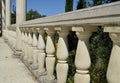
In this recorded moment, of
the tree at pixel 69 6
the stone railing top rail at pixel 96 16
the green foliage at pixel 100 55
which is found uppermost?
the tree at pixel 69 6

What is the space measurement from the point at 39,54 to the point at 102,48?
36.3 inches

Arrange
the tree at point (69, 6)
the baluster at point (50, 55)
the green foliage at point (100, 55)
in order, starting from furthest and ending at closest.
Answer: the tree at point (69, 6), the green foliage at point (100, 55), the baluster at point (50, 55)

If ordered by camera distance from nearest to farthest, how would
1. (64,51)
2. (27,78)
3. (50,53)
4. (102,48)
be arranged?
1. (64,51)
2. (50,53)
3. (102,48)
4. (27,78)

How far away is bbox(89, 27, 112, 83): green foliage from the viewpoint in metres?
3.41

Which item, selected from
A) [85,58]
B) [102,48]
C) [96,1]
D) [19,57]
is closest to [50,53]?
[102,48]

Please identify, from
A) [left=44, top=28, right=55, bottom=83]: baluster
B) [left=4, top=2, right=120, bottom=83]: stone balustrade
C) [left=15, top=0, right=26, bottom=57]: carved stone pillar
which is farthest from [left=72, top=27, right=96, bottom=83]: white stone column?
[left=15, top=0, right=26, bottom=57]: carved stone pillar

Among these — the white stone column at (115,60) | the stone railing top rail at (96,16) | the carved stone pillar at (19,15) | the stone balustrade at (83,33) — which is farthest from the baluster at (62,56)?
the carved stone pillar at (19,15)

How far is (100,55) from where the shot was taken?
3.80 m

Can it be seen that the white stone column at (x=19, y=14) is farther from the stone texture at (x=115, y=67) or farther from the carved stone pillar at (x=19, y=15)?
the stone texture at (x=115, y=67)

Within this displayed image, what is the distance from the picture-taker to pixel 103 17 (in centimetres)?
159

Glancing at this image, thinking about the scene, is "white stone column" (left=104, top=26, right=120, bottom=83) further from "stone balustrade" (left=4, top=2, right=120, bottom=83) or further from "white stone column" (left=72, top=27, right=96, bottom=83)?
"white stone column" (left=72, top=27, right=96, bottom=83)

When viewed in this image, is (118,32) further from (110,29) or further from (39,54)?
(39,54)

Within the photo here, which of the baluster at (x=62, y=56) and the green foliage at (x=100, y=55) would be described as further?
the green foliage at (x=100, y=55)

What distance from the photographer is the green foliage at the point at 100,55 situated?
3408 millimetres
